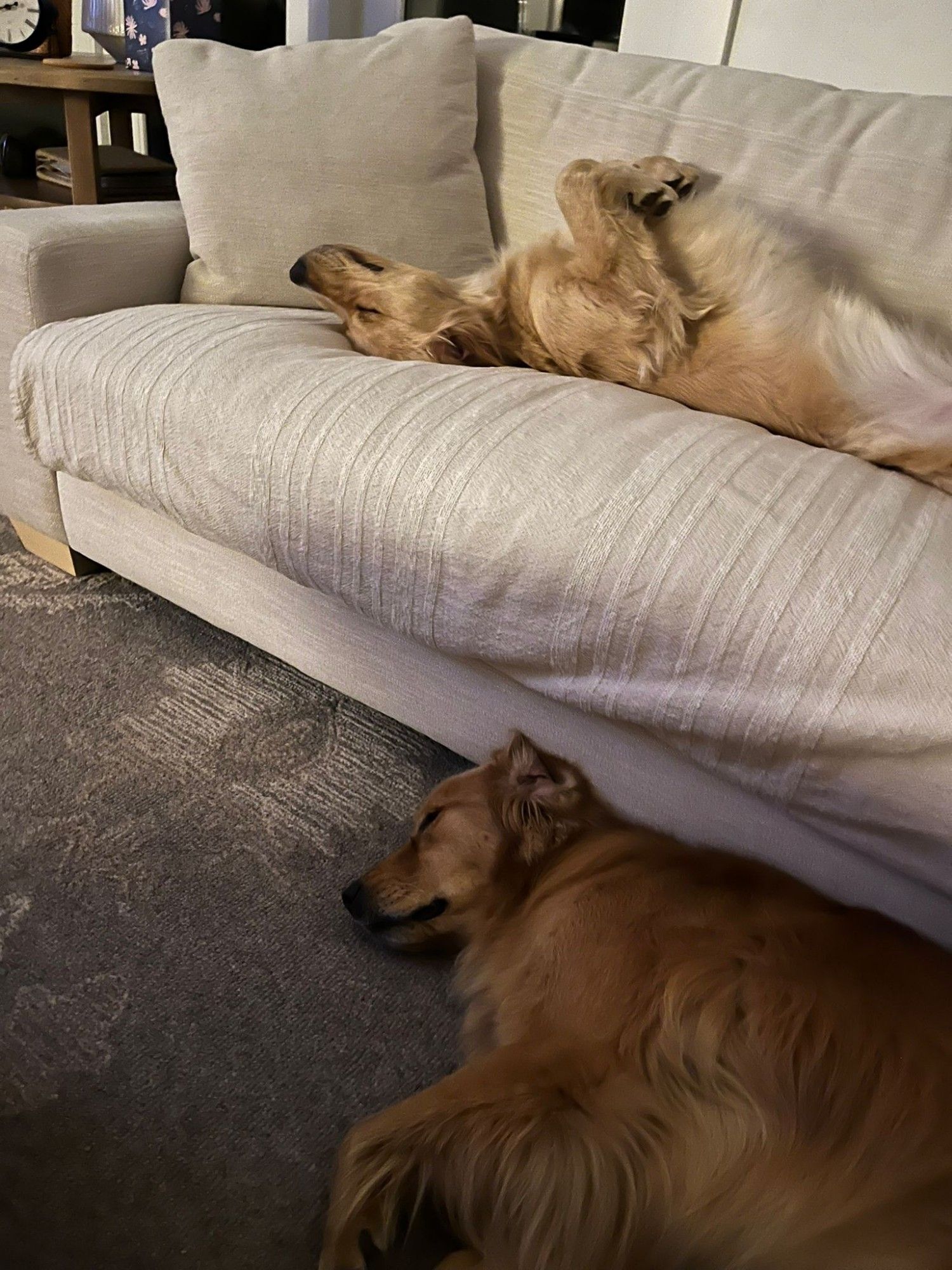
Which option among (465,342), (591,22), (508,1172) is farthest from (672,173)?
(508,1172)

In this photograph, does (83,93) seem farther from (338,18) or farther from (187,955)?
(187,955)

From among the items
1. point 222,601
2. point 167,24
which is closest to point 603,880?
point 222,601

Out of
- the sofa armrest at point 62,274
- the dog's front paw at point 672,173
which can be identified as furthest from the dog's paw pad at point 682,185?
the sofa armrest at point 62,274

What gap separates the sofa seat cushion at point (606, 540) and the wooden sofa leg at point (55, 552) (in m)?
0.49

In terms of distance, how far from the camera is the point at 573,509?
3.82 ft

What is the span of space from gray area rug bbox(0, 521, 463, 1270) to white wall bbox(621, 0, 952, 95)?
6.74ft

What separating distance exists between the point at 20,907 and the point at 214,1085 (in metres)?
0.40

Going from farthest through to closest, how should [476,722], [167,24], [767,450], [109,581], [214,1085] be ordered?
[167,24]
[109,581]
[476,722]
[767,450]
[214,1085]

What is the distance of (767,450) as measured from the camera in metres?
1.26

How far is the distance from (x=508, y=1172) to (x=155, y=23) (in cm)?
315

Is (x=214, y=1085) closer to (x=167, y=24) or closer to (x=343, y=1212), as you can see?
(x=343, y=1212)

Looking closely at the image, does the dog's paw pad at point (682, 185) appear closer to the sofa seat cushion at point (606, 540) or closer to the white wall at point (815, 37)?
the sofa seat cushion at point (606, 540)

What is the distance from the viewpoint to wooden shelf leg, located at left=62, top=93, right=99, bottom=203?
8.07ft

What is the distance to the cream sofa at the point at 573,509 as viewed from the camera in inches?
41.2
